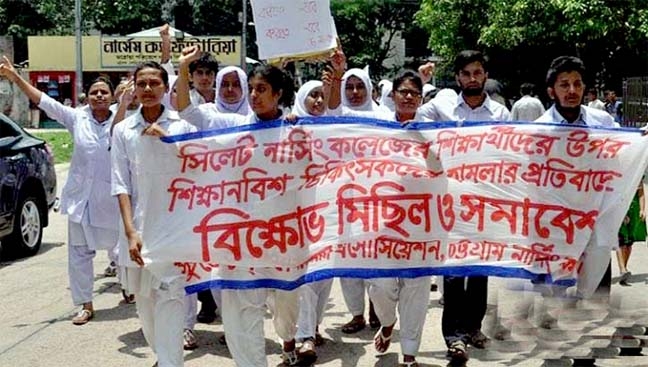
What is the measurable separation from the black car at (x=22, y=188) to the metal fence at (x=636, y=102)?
38.3 ft

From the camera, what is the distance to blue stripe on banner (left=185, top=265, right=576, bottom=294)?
15.7 ft

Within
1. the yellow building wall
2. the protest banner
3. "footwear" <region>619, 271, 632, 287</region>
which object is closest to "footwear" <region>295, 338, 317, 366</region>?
the protest banner

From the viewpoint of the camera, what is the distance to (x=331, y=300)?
779 centimetres

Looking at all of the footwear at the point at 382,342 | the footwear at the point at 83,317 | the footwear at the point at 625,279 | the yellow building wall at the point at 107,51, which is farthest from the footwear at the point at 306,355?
the yellow building wall at the point at 107,51

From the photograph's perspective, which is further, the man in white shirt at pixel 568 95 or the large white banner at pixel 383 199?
the man in white shirt at pixel 568 95

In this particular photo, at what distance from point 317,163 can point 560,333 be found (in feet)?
6.73

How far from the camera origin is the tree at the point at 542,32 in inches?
768

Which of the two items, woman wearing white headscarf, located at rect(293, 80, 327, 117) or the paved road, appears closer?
the paved road

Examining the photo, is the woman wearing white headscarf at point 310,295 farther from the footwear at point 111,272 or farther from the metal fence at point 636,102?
the metal fence at point 636,102

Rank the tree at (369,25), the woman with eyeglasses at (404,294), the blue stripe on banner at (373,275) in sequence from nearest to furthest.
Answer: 1. the blue stripe on banner at (373,275)
2. the woman with eyeglasses at (404,294)
3. the tree at (369,25)

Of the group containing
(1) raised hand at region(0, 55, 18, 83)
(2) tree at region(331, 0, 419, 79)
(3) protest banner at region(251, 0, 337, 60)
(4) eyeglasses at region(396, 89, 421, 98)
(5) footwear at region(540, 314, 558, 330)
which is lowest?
(5) footwear at region(540, 314, 558, 330)

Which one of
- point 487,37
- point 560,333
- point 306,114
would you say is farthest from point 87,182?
point 487,37

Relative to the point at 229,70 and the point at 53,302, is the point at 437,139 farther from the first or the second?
the point at 53,302

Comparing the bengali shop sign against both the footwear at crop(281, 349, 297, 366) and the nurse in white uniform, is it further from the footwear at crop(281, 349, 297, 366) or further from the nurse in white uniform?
the footwear at crop(281, 349, 297, 366)
